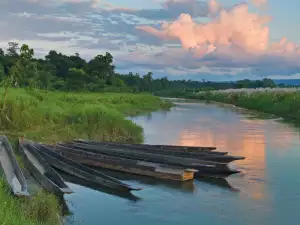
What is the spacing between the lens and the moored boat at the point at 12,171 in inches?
373

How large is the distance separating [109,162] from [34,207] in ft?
21.3

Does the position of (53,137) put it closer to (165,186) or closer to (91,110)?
(91,110)

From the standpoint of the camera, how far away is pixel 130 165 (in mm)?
15086

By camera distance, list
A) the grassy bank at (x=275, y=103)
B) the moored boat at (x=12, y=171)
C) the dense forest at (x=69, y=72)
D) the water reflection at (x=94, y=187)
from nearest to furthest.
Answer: the moored boat at (x=12, y=171) < the water reflection at (x=94, y=187) < the grassy bank at (x=275, y=103) < the dense forest at (x=69, y=72)

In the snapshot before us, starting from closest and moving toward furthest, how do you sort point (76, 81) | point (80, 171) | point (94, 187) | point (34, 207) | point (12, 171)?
point (34, 207) → point (12, 171) → point (94, 187) → point (80, 171) → point (76, 81)

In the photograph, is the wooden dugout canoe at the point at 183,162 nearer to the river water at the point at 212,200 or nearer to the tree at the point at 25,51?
the river water at the point at 212,200

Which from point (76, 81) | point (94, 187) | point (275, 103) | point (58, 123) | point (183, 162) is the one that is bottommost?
point (94, 187)

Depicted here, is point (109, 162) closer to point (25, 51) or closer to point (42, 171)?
point (42, 171)

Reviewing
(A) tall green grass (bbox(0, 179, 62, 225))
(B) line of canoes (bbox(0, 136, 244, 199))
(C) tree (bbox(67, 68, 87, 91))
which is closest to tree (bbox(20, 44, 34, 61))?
(B) line of canoes (bbox(0, 136, 244, 199))

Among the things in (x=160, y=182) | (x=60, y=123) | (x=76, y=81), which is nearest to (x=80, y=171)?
(x=160, y=182)

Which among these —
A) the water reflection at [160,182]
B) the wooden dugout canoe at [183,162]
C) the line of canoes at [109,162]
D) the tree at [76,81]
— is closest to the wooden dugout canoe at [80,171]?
the line of canoes at [109,162]

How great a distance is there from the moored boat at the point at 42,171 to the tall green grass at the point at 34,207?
573mm

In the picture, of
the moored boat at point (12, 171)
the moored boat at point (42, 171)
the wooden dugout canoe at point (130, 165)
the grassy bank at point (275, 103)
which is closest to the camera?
the moored boat at point (12, 171)

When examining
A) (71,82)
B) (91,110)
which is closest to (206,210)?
(91,110)
